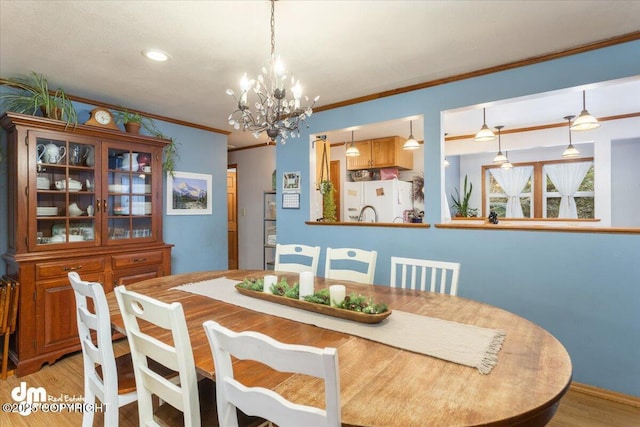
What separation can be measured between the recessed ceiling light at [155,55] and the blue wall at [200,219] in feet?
5.45

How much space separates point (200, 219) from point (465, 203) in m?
4.47

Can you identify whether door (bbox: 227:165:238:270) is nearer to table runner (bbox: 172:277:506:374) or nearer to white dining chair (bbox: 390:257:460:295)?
white dining chair (bbox: 390:257:460:295)

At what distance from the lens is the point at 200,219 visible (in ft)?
14.1

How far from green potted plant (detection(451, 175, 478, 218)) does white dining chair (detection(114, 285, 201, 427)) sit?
5.67 metres

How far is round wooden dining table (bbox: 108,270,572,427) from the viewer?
812 millimetres

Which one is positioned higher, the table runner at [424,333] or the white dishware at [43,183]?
the white dishware at [43,183]

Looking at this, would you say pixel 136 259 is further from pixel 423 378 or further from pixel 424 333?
pixel 423 378

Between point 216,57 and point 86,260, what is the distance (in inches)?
81.3

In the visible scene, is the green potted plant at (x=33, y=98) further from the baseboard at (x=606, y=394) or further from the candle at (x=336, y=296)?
the baseboard at (x=606, y=394)

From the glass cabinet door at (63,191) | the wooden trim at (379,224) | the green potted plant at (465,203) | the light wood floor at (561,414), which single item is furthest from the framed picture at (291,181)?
the green potted plant at (465,203)

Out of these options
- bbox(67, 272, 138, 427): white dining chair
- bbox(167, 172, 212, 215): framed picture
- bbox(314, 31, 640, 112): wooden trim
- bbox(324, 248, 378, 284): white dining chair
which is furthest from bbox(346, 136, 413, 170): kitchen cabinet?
bbox(67, 272, 138, 427): white dining chair

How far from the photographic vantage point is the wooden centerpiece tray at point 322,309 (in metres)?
1.41

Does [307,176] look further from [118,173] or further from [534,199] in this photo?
[534,199]

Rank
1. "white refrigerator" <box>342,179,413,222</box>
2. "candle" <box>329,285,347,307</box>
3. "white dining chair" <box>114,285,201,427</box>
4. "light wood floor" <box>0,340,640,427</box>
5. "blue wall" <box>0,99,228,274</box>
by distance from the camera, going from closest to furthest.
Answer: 1. "white dining chair" <box>114,285,201,427</box>
2. "candle" <box>329,285,347,307</box>
3. "light wood floor" <box>0,340,640,427</box>
4. "blue wall" <box>0,99,228,274</box>
5. "white refrigerator" <box>342,179,413,222</box>
